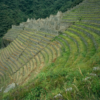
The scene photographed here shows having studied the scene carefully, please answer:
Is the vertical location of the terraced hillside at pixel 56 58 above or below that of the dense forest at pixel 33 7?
below

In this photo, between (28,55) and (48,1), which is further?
(48,1)

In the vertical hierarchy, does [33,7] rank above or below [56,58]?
above

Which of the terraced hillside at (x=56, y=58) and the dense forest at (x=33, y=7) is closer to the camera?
the terraced hillside at (x=56, y=58)

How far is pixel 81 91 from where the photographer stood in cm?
318

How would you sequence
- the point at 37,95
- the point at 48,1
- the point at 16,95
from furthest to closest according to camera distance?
the point at 48,1 < the point at 16,95 < the point at 37,95

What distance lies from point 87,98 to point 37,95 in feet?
7.54

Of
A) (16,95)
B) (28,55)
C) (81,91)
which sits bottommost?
(28,55)

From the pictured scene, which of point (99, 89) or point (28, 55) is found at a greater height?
point (99, 89)

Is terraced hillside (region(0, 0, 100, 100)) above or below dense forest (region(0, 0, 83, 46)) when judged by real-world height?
below

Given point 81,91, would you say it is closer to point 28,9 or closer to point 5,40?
point 5,40

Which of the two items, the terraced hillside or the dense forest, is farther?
the dense forest

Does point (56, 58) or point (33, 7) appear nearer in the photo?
point (56, 58)

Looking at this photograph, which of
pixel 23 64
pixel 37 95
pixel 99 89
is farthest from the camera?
pixel 23 64

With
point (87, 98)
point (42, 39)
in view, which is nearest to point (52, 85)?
point (87, 98)
